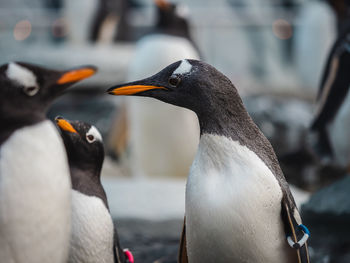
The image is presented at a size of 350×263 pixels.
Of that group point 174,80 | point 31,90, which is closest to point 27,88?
point 31,90

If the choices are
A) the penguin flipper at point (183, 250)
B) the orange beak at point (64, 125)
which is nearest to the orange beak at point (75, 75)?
the orange beak at point (64, 125)

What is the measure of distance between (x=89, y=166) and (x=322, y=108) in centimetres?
224

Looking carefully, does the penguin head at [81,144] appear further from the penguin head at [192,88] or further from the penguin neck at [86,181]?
the penguin head at [192,88]

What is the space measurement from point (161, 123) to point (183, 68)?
261 cm

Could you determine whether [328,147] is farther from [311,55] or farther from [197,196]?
[311,55]

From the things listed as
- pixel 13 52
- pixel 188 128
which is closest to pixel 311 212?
pixel 188 128

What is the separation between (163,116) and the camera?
4500 millimetres

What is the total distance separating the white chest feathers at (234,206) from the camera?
182 centimetres

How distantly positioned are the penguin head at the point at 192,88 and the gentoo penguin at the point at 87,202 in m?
0.25

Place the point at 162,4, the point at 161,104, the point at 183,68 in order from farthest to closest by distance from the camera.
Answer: the point at 162,4
the point at 161,104
the point at 183,68

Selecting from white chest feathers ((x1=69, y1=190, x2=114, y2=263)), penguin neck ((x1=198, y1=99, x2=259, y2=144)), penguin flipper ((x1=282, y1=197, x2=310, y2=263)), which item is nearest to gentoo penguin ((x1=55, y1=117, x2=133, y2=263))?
white chest feathers ((x1=69, y1=190, x2=114, y2=263))

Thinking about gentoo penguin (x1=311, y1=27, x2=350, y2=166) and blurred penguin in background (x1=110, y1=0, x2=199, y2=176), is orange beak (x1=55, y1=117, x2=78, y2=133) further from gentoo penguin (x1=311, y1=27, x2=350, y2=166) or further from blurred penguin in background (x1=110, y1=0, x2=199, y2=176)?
blurred penguin in background (x1=110, y1=0, x2=199, y2=176)

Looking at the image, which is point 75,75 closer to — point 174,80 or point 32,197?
point 174,80

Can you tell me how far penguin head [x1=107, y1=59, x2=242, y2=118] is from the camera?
6.16ft
